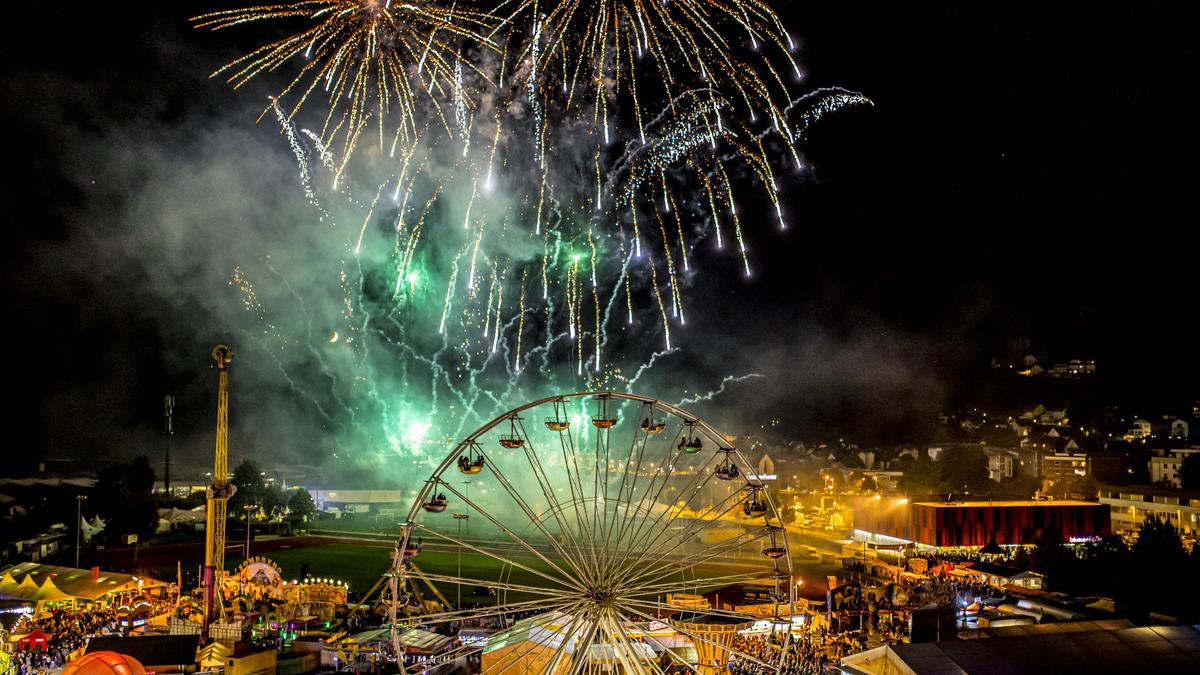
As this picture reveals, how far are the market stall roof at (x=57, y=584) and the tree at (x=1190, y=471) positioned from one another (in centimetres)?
5596

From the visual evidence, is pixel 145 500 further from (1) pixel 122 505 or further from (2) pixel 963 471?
(2) pixel 963 471

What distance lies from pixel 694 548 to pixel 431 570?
13532mm

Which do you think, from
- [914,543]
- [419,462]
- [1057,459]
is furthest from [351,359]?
[1057,459]

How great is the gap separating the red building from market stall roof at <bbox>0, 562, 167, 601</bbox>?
101ft

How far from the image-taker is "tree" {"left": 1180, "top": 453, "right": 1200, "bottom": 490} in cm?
4959

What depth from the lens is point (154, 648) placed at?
17.2 metres

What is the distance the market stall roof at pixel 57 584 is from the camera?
2320 cm

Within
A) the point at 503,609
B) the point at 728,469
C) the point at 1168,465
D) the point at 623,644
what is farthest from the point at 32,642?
the point at 1168,465

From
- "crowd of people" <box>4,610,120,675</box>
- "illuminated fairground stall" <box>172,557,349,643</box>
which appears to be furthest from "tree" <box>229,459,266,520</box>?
"crowd of people" <box>4,610,120,675</box>

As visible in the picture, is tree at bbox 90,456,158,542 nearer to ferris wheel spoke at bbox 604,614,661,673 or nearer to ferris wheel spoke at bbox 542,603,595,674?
ferris wheel spoke at bbox 542,603,595,674

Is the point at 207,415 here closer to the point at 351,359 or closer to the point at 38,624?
the point at 351,359

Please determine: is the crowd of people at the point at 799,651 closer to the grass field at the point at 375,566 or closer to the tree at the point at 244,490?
the grass field at the point at 375,566

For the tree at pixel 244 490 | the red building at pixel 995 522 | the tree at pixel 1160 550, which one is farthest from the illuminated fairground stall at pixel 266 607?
the tree at pixel 244 490

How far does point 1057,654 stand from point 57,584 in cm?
2605
